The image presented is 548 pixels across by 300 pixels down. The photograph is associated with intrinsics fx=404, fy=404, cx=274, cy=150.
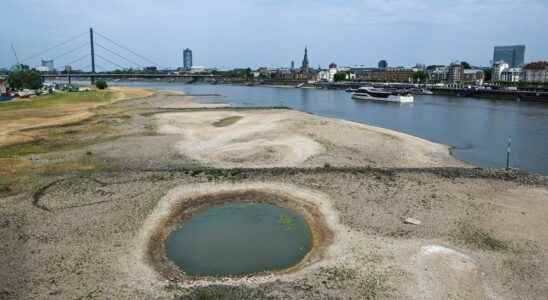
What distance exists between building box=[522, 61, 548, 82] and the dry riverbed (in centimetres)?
14724

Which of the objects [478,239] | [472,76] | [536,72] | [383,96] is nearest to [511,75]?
[472,76]

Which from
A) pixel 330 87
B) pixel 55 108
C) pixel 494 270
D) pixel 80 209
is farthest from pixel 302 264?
pixel 330 87

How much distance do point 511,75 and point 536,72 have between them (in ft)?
63.5

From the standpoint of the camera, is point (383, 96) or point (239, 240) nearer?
point (239, 240)

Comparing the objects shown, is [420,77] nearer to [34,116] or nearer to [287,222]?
[34,116]

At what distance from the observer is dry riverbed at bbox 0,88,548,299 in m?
11.6

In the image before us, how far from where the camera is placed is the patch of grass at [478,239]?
46.8 ft

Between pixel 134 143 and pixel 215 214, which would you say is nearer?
pixel 215 214

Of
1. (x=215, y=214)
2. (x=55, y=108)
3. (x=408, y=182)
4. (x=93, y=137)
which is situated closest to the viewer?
(x=215, y=214)

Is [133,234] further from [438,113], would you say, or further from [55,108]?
[438,113]

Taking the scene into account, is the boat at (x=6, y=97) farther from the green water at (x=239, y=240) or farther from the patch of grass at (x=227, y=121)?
the green water at (x=239, y=240)

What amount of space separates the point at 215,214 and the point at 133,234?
4.08 m

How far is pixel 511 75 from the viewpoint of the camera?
172 metres

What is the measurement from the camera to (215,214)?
1822 cm
